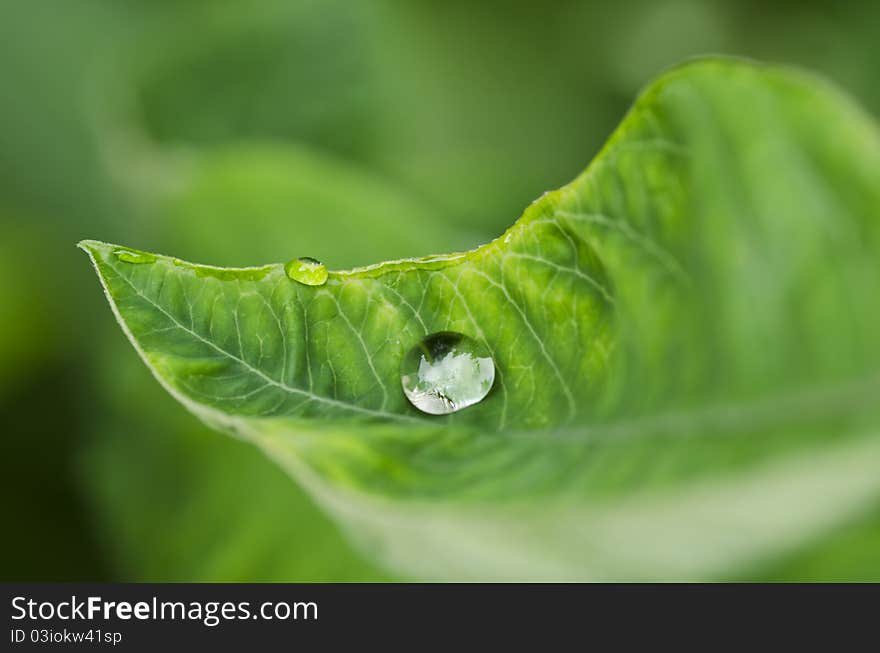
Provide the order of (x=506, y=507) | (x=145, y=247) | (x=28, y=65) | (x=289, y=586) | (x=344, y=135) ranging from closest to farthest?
(x=506, y=507) → (x=289, y=586) → (x=145, y=247) → (x=344, y=135) → (x=28, y=65)

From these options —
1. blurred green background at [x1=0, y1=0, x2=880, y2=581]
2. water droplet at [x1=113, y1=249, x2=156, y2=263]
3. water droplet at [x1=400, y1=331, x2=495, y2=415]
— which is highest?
blurred green background at [x1=0, y1=0, x2=880, y2=581]

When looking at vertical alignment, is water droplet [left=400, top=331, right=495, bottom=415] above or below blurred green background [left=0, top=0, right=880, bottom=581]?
below

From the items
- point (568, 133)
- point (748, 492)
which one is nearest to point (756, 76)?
point (748, 492)

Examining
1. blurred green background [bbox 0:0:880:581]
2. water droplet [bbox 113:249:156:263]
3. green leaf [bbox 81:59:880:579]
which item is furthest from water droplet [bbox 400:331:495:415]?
blurred green background [bbox 0:0:880:581]

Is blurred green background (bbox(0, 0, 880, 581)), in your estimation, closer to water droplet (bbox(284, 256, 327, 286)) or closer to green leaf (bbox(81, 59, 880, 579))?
green leaf (bbox(81, 59, 880, 579))

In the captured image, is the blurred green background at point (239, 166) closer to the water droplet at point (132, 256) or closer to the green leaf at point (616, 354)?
the green leaf at point (616, 354)

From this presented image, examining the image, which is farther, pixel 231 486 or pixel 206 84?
pixel 206 84

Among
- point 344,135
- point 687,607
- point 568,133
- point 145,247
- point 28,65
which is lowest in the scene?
point 687,607

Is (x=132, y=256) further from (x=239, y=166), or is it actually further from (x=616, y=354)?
(x=239, y=166)

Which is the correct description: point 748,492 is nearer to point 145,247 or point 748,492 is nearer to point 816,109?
point 816,109
